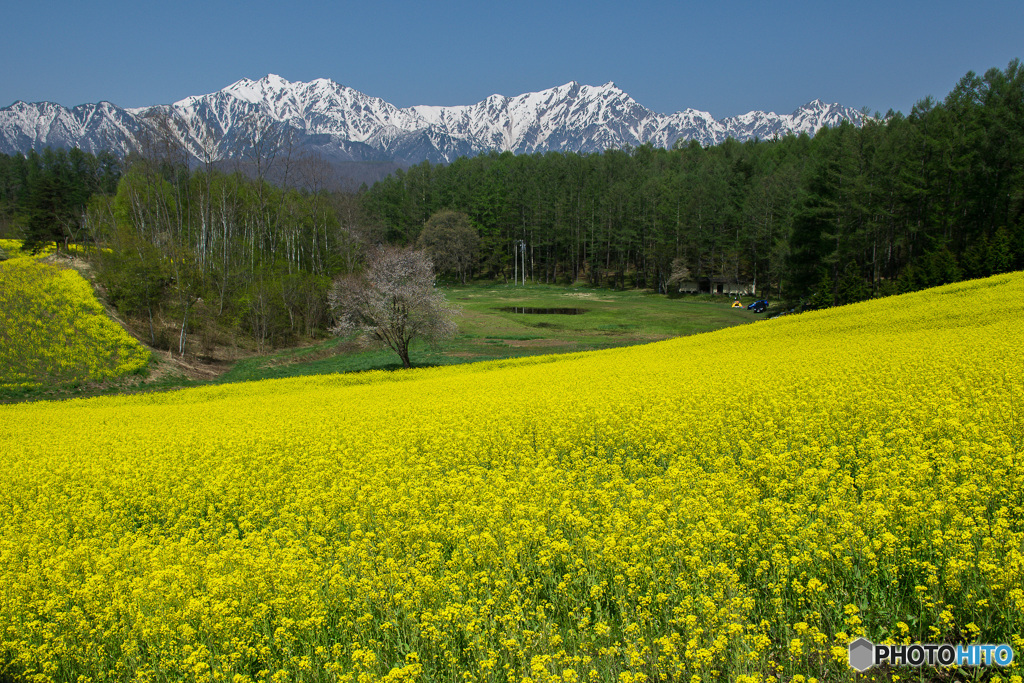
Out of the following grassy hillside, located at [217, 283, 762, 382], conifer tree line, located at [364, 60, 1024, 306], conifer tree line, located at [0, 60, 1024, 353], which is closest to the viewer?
grassy hillside, located at [217, 283, 762, 382]

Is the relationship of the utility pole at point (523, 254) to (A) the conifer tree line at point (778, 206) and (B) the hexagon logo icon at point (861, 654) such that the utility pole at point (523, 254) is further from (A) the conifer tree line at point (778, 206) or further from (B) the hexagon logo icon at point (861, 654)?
(B) the hexagon logo icon at point (861, 654)

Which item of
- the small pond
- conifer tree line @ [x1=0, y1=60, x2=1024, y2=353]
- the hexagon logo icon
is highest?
conifer tree line @ [x1=0, y1=60, x2=1024, y2=353]

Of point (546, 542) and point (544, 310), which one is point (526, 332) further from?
point (546, 542)

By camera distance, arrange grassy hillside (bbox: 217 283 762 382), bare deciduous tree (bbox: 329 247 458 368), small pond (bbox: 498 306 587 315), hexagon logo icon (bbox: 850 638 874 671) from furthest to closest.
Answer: small pond (bbox: 498 306 587 315) → grassy hillside (bbox: 217 283 762 382) → bare deciduous tree (bbox: 329 247 458 368) → hexagon logo icon (bbox: 850 638 874 671)

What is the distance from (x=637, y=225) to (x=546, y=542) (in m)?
102

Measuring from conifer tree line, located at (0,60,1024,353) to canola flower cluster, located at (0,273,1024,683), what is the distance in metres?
34.9

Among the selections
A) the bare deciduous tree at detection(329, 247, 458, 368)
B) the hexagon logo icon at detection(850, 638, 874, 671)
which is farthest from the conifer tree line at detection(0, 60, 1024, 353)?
the hexagon logo icon at detection(850, 638, 874, 671)

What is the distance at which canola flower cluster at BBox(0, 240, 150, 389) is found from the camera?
2925 centimetres

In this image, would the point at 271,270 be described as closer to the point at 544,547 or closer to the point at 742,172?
the point at 544,547

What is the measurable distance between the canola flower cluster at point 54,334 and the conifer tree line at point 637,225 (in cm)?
405

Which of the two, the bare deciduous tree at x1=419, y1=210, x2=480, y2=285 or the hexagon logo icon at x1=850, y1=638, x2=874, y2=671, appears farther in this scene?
the bare deciduous tree at x1=419, y1=210, x2=480, y2=285

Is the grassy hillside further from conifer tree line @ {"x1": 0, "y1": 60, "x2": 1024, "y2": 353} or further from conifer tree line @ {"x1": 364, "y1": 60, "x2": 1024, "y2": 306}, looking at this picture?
conifer tree line @ {"x1": 364, "y1": 60, "x2": 1024, "y2": 306}

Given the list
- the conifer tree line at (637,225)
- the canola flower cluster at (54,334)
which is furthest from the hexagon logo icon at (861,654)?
the conifer tree line at (637,225)

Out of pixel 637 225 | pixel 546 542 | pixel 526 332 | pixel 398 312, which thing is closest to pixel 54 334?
pixel 398 312
